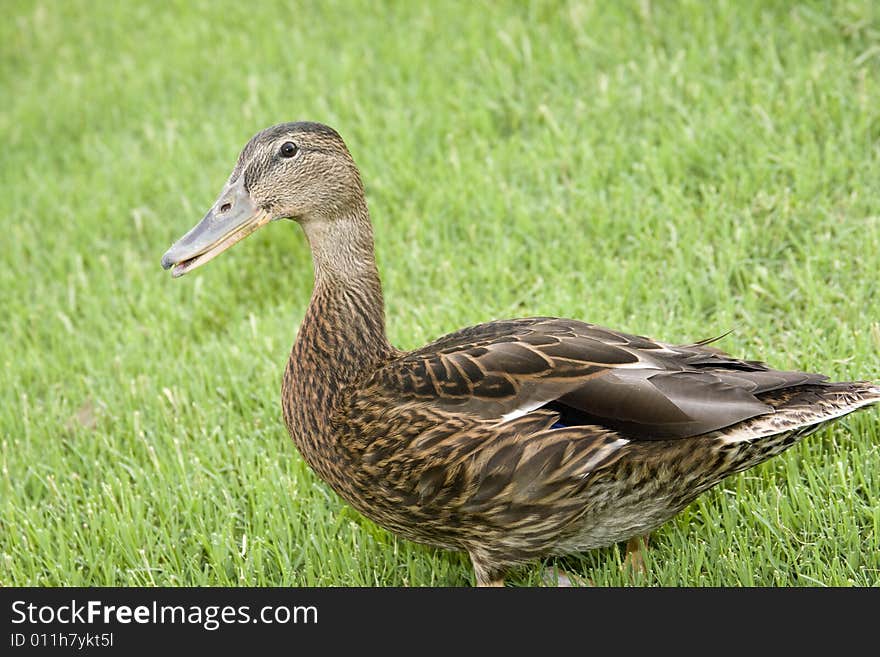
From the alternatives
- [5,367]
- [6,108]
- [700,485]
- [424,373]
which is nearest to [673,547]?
[700,485]

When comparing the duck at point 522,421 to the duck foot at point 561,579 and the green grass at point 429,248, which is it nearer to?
the duck foot at point 561,579

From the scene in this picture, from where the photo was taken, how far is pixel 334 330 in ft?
12.2

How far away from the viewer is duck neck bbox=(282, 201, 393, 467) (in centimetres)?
362

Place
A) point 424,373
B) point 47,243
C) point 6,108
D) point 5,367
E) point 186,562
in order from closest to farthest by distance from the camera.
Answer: point 424,373
point 186,562
point 5,367
point 47,243
point 6,108

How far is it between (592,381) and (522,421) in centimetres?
25

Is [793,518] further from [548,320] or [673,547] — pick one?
[548,320]

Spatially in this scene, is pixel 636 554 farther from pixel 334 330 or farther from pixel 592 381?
pixel 334 330

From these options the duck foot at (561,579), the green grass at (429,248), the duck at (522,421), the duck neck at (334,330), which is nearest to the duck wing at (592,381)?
the duck at (522,421)

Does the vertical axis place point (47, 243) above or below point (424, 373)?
above

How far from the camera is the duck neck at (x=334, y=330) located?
362 cm

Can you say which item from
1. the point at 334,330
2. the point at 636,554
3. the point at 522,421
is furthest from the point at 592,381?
the point at 334,330

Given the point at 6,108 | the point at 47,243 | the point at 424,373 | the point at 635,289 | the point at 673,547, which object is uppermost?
the point at 6,108
